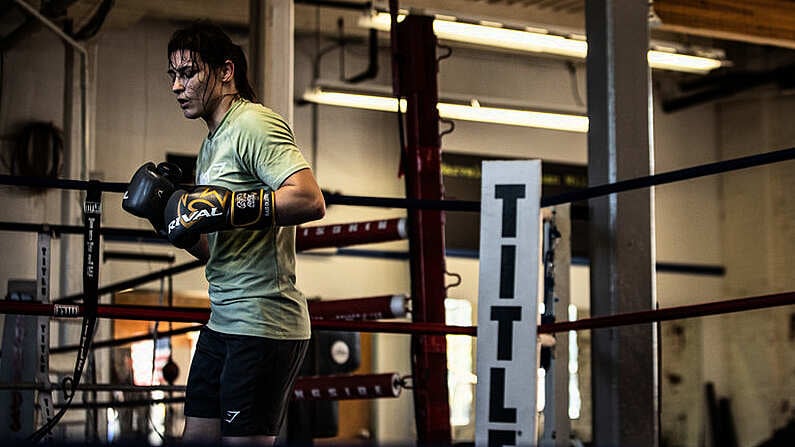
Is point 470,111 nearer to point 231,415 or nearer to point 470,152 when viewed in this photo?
point 470,152

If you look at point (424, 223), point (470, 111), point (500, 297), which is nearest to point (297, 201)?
point (500, 297)

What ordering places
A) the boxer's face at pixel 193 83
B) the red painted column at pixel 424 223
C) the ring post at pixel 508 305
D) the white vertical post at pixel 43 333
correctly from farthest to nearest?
the red painted column at pixel 424 223 < the white vertical post at pixel 43 333 < the ring post at pixel 508 305 < the boxer's face at pixel 193 83

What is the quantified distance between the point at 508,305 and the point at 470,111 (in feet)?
21.9

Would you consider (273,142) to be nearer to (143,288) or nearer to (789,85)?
(143,288)

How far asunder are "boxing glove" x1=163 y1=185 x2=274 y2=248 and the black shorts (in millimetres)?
229

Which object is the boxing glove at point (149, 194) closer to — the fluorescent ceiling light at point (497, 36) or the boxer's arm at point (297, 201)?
the boxer's arm at point (297, 201)

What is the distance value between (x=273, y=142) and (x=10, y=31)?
19.9 ft

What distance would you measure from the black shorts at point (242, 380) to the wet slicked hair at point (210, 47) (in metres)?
0.58

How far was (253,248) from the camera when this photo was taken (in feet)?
8.48

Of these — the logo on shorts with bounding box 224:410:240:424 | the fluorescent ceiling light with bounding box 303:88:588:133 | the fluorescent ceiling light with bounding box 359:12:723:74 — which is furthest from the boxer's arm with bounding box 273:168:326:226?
the fluorescent ceiling light with bounding box 303:88:588:133

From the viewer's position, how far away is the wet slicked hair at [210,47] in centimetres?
263

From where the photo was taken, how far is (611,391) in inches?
166

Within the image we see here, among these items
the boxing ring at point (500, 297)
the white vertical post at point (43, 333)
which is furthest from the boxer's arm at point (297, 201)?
the white vertical post at point (43, 333)

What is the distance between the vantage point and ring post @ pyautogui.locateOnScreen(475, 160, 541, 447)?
3215mm
